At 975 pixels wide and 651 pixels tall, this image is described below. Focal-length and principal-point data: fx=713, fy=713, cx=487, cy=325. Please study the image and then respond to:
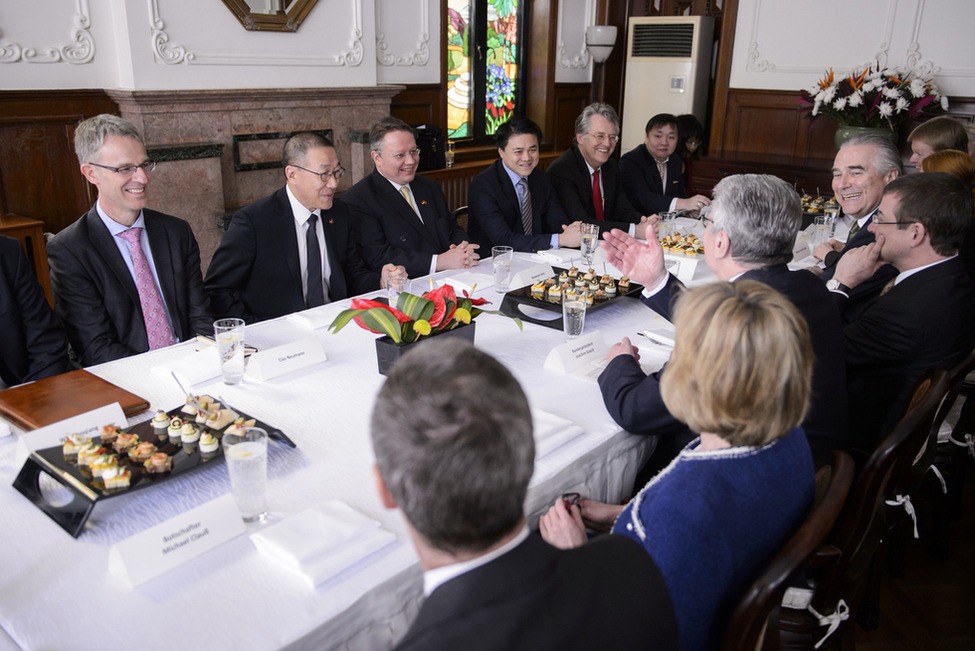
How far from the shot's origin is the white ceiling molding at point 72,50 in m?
3.80

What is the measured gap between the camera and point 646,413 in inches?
64.2

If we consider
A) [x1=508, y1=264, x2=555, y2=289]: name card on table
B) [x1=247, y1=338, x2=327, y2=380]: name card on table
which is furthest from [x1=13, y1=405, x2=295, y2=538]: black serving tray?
[x1=508, y1=264, x2=555, y2=289]: name card on table

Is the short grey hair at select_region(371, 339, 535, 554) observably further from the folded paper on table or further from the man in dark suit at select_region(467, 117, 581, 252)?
the man in dark suit at select_region(467, 117, 581, 252)

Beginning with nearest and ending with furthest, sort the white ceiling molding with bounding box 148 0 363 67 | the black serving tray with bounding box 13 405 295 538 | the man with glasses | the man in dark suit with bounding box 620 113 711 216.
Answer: the black serving tray with bounding box 13 405 295 538 → the man with glasses → the white ceiling molding with bounding box 148 0 363 67 → the man in dark suit with bounding box 620 113 711 216

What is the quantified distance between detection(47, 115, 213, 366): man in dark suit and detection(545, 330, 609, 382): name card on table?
1379mm

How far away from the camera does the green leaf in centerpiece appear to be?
185 cm

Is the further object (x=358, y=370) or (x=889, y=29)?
(x=889, y=29)

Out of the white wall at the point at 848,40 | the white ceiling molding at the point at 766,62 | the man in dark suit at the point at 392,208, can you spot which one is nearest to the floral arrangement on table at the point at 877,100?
the white wall at the point at 848,40

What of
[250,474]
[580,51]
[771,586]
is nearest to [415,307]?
[250,474]

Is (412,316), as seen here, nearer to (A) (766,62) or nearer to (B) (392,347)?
(B) (392,347)

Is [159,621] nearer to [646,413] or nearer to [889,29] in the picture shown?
[646,413]

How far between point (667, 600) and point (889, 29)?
6.86m

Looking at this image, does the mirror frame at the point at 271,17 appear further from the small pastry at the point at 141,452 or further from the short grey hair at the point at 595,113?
the small pastry at the point at 141,452

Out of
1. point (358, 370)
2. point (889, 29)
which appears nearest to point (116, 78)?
point (358, 370)
